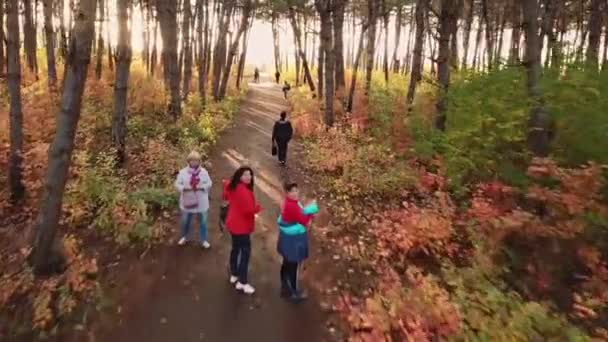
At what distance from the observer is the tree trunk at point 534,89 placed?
24.7 feet

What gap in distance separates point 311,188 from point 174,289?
523 cm

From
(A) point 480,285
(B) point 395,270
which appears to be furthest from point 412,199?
(A) point 480,285

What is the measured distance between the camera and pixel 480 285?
641 cm

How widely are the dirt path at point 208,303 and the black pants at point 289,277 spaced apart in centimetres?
21

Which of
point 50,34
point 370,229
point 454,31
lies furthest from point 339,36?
point 370,229

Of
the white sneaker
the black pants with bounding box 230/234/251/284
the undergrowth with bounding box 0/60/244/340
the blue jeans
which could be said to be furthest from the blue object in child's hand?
the undergrowth with bounding box 0/60/244/340

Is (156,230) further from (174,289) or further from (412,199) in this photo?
(412,199)

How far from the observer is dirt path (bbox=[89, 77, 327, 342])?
20.6ft

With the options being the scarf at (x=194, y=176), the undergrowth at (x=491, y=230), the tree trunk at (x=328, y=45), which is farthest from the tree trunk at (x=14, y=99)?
the tree trunk at (x=328, y=45)

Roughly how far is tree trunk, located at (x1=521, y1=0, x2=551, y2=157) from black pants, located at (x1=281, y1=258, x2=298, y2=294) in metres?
4.18

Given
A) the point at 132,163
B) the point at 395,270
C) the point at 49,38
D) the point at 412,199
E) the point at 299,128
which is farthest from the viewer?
the point at 299,128

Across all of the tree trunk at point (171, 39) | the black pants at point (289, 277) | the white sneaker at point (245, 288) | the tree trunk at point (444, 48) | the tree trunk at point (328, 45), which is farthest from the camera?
the tree trunk at point (328, 45)

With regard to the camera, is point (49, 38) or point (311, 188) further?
point (49, 38)

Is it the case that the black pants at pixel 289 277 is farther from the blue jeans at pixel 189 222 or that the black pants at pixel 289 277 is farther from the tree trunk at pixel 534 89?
the tree trunk at pixel 534 89
